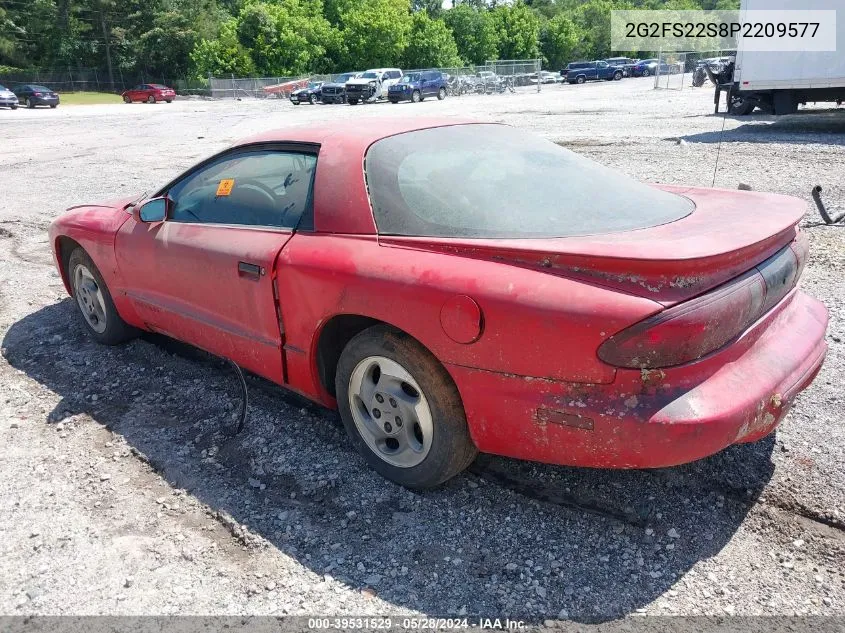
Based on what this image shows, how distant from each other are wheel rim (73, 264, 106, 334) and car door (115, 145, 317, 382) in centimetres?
62

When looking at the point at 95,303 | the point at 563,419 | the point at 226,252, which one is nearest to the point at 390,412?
the point at 563,419

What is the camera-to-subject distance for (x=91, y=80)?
63.2 m

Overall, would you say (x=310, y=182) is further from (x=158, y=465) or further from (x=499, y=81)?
(x=499, y=81)

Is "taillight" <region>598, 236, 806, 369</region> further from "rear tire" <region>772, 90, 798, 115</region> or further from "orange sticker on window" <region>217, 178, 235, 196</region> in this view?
"rear tire" <region>772, 90, 798, 115</region>

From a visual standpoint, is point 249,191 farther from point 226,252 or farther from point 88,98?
point 88,98

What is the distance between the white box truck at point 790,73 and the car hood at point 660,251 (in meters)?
14.3

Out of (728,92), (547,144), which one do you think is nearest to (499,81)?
(728,92)

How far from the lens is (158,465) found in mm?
3240

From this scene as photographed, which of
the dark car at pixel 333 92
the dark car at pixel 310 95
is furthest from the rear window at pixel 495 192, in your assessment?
the dark car at pixel 310 95

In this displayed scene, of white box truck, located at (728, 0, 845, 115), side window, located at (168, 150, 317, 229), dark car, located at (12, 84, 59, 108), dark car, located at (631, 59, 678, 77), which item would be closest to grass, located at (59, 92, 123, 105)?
dark car, located at (12, 84, 59, 108)

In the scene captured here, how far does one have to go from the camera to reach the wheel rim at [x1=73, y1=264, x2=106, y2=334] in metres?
4.60

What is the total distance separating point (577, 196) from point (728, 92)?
14778mm

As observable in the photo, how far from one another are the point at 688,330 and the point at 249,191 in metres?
2.33

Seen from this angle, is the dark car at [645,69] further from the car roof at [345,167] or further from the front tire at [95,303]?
the car roof at [345,167]
